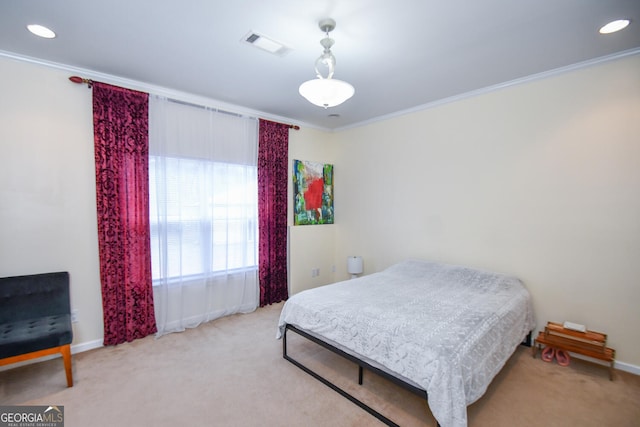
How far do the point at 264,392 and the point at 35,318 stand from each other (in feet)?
6.66

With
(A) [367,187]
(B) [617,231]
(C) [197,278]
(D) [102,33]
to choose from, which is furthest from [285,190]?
(B) [617,231]

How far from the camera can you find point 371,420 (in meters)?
1.92

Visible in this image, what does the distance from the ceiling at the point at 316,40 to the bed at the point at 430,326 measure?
2.06 metres

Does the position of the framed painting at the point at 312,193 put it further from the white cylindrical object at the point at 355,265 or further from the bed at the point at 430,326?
the bed at the point at 430,326

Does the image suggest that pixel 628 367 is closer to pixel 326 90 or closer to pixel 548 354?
pixel 548 354

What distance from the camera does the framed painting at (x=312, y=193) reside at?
4.39 metres

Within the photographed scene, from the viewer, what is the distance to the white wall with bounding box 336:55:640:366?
8.18ft

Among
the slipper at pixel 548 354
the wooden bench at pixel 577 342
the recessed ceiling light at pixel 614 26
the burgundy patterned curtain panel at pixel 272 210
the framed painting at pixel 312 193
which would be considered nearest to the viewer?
the recessed ceiling light at pixel 614 26

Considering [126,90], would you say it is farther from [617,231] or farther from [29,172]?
[617,231]

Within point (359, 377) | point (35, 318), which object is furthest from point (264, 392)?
point (35, 318)

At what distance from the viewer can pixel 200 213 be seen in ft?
11.3

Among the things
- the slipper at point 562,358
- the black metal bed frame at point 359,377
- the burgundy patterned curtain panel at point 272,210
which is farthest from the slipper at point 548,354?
the burgundy patterned curtain panel at point 272,210

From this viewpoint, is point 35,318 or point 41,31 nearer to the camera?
point 41,31

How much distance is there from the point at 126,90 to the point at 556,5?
3583 millimetres
